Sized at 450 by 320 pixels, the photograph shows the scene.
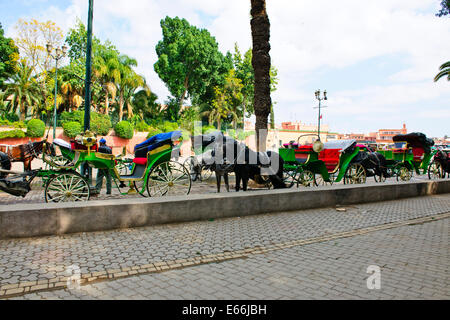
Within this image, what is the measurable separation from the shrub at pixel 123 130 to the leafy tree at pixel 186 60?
39.6ft

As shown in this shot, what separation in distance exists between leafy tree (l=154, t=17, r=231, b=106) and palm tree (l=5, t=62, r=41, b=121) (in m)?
13.6

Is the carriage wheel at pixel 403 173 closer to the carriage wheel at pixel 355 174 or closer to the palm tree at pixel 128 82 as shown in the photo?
the carriage wheel at pixel 355 174

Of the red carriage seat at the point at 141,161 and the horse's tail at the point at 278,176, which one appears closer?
the red carriage seat at the point at 141,161

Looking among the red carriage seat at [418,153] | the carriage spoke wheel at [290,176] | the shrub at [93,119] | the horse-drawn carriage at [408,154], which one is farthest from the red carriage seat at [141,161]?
the shrub at [93,119]

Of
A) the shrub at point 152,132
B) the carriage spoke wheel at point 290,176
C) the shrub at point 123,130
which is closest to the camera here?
the carriage spoke wheel at point 290,176

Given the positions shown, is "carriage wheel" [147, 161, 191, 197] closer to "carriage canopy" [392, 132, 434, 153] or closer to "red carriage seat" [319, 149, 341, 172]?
"red carriage seat" [319, 149, 341, 172]

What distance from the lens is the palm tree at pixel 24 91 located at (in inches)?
1276

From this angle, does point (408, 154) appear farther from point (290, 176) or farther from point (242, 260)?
point (242, 260)

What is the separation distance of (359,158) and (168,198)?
24.0 feet

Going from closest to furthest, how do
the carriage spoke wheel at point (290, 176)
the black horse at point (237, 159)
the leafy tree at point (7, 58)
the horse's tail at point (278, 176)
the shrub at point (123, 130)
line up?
1. the black horse at point (237, 159)
2. the horse's tail at point (278, 176)
3. the carriage spoke wheel at point (290, 176)
4. the shrub at point (123, 130)
5. the leafy tree at point (7, 58)

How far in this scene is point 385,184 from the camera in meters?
9.02

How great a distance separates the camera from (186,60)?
40156 mm

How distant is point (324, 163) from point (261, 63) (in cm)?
390

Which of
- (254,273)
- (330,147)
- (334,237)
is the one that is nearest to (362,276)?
(254,273)
